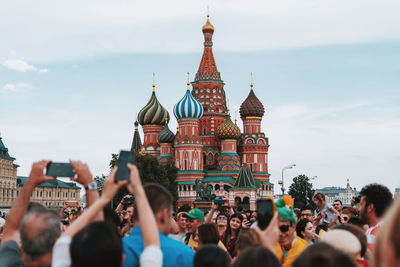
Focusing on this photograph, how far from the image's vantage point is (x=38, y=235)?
309 cm

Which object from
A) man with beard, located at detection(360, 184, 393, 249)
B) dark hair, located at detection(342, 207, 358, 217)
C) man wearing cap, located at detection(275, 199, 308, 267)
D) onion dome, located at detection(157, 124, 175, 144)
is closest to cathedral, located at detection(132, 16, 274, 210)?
onion dome, located at detection(157, 124, 175, 144)

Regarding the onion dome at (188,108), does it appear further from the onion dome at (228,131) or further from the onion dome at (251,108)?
the onion dome at (251,108)

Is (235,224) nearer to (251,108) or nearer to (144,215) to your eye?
(144,215)

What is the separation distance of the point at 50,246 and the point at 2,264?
29.0 inches

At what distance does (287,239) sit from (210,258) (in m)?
1.87

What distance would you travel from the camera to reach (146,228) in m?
3.09

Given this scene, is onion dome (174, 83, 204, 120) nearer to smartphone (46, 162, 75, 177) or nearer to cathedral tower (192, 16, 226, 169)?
cathedral tower (192, 16, 226, 169)

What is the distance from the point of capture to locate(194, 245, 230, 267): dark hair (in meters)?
3.16

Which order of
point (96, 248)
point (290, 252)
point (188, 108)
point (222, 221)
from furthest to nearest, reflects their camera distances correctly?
point (188, 108)
point (222, 221)
point (290, 252)
point (96, 248)

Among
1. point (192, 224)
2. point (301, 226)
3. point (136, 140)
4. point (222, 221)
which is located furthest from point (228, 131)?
point (301, 226)

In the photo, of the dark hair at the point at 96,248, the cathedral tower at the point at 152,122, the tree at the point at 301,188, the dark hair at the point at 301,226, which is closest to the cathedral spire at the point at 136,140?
the cathedral tower at the point at 152,122

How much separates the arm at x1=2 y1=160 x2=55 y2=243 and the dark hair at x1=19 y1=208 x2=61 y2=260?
0.40m

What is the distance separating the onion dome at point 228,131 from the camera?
58.5 meters

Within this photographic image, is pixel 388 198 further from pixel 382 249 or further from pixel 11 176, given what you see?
pixel 11 176
